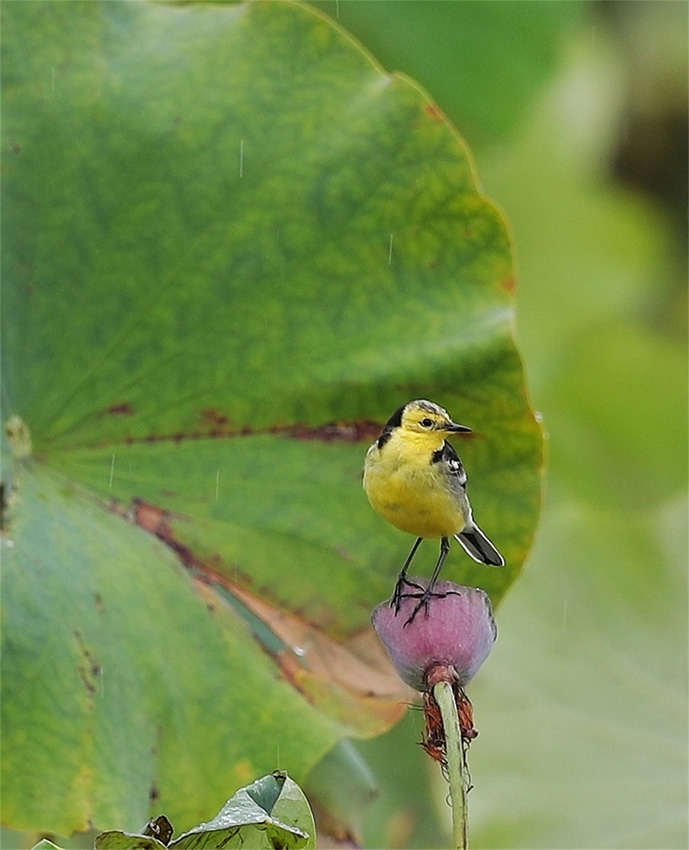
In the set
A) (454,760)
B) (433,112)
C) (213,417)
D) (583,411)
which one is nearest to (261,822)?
(454,760)

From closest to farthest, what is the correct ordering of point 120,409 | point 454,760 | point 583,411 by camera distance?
point 454,760 → point 120,409 → point 583,411

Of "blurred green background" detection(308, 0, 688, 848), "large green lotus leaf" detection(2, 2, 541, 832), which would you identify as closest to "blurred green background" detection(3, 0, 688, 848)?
"blurred green background" detection(308, 0, 688, 848)

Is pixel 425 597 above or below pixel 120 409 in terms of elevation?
below

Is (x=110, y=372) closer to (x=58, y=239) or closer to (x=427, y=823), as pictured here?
(x=58, y=239)

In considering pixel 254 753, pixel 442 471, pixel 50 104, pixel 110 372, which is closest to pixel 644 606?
pixel 254 753

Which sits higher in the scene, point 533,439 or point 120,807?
point 533,439

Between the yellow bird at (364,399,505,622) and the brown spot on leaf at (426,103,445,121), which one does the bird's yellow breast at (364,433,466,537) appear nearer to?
the yellow bird at (364,399,505,622)

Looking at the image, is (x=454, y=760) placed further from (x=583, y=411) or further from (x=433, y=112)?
(x=583, y=411)

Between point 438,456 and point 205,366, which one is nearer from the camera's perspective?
point 438,456

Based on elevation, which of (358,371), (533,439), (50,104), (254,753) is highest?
(50,104)
